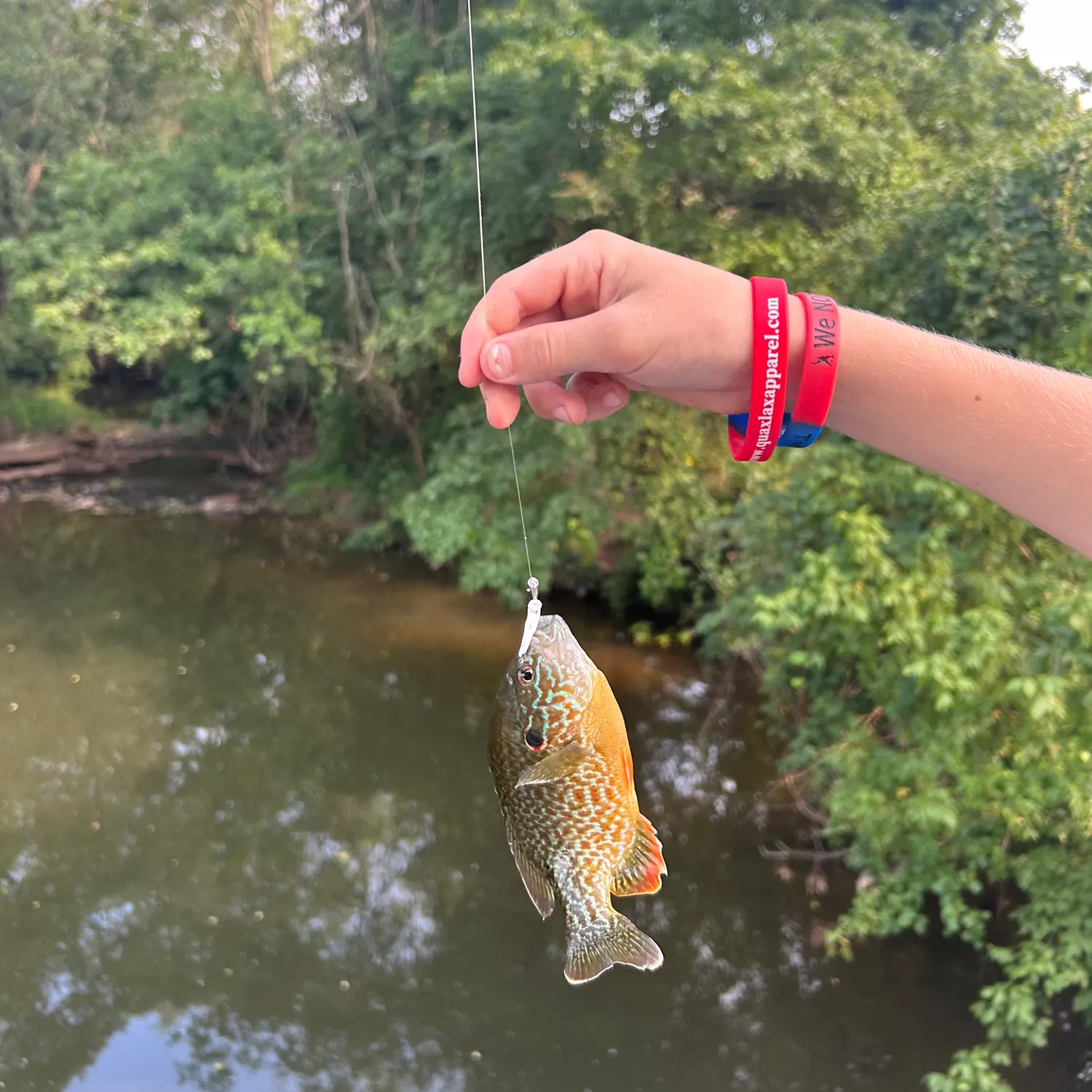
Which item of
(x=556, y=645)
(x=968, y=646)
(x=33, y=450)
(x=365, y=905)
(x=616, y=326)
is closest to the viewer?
(x=616, y=326)

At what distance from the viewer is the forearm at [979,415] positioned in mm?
1433

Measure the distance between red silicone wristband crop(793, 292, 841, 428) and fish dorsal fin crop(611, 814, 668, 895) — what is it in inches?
35.2

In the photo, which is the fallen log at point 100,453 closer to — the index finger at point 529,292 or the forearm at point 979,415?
the index finger at point 529,292

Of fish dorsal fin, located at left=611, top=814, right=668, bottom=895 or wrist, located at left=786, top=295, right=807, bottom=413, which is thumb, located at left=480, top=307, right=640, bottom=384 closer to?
wrist, located at left=786, top=295, right=807, bottom=413

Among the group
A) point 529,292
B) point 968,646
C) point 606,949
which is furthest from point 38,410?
point 606,949

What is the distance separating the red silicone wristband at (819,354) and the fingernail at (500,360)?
0.51 meters

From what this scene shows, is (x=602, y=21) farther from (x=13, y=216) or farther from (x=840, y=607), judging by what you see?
(x=13, y=216)

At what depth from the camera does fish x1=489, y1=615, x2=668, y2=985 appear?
64.2 inches

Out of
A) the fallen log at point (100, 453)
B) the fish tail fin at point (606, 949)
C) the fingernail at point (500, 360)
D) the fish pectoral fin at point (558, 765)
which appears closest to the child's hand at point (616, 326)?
the fingernail at point (500, 360)

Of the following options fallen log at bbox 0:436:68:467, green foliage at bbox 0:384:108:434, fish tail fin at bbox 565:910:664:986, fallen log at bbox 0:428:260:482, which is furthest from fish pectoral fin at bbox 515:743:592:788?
green foliage at bbox 0:384:108:434

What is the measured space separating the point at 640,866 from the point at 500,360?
107 centimetres

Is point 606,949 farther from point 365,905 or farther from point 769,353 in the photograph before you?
point 365,905

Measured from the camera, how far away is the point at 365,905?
5254 millimetres

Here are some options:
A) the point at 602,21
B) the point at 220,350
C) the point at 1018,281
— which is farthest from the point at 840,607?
the point at 220,350
